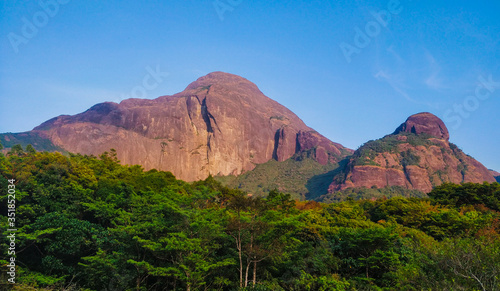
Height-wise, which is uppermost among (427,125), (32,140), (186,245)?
(427,125)

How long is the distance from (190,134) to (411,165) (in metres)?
76.9

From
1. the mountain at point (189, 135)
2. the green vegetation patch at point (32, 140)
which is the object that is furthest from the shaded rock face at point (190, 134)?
the green vegetation patch at point (32, 140)

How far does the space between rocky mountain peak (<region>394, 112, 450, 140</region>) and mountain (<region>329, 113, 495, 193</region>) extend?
1.39 feet

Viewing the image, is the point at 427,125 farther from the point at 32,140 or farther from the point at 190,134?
the point at 32,140

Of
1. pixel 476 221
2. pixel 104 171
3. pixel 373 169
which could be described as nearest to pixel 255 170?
pixel 373 169

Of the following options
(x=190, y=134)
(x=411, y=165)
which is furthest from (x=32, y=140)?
(x=411, y=165)

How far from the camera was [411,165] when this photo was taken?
99.7m

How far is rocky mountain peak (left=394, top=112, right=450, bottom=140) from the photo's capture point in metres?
117

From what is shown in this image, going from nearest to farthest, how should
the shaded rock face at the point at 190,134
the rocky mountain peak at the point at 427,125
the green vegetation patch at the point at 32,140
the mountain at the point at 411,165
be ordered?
the green vegetation patch at the point at 32,140
the mountain at the point at 411,165
the shaded rock face at the point at 190,134
the rocky mountain peak at the point at 427,125

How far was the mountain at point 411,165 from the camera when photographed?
321 feet

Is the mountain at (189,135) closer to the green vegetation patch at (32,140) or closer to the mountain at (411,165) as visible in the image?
the green vegetation patch at (32,140)

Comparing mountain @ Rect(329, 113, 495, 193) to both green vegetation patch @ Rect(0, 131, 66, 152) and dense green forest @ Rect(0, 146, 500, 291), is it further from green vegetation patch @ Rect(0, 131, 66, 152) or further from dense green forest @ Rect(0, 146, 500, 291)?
green vegetation patch @ Rect(0, 131, 66, 152)

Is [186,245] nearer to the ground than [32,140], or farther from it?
nearer to the ground

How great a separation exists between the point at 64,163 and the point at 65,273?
961 centimetres
